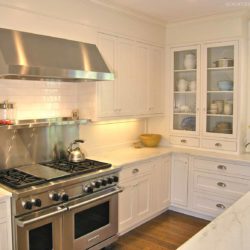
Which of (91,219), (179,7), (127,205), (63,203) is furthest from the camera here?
(179,7)

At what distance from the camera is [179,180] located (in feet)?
13.4

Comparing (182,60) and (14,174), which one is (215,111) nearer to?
(182,60)

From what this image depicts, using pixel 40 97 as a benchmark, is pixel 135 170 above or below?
below

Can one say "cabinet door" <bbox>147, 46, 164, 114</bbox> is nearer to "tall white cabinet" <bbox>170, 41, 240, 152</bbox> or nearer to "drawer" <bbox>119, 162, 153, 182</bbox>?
"tall white cabinet" <bbox>170, 41, 240, 152</bbox>

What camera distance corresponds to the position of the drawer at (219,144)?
3881 mm

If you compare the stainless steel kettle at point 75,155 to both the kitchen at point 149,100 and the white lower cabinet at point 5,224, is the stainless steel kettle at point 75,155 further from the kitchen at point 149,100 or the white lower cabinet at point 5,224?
the white lower cabinet at point 5,224

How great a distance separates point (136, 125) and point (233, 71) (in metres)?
1.51

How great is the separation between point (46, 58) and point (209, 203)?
105 inches

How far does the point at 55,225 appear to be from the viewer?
2.55m

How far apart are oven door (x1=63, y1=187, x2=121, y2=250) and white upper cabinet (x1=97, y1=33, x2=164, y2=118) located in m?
0.93

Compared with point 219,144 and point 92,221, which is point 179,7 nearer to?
point 219,144

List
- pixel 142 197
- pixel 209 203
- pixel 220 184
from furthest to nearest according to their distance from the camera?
pixel 209 203 < pixel 220 184 < pixel 142 197

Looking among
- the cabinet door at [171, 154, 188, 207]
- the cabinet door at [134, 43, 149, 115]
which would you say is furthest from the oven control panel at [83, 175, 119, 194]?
the cabinet door at [171, 154, 188, 207]

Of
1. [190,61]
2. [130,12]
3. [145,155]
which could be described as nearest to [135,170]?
[145,155]
